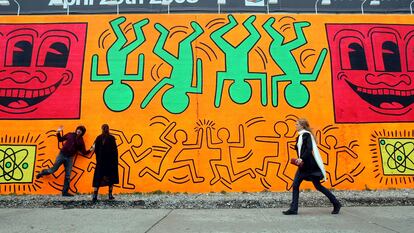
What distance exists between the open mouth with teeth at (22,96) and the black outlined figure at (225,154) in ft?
12.9

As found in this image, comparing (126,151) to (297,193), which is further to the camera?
(126,151)

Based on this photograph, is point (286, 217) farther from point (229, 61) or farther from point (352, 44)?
point (352, 44)

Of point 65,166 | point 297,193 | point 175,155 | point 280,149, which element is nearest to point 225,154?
point 175,155

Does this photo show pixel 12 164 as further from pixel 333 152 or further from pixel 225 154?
pixel 333 152

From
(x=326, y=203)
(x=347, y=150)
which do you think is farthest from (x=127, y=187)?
(x=347, y=150)

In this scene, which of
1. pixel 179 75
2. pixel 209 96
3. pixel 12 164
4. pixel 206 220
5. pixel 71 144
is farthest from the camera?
pixel 179 75

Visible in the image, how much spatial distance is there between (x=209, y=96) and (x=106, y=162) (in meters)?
2.83

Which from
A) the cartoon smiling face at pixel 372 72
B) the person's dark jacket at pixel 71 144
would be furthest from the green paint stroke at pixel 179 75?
the cartoon smiling face at pixel 372 72

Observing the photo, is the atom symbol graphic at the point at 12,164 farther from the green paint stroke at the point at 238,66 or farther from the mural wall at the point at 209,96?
the green paint stroke at the point at 238,66

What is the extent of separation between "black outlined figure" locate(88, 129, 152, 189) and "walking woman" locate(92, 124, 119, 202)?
29.4 inches

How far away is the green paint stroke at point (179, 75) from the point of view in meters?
8.83

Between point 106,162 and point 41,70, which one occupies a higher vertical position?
point 41,70

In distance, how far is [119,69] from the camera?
354 inches

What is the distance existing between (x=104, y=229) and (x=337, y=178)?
5503 millimetres
